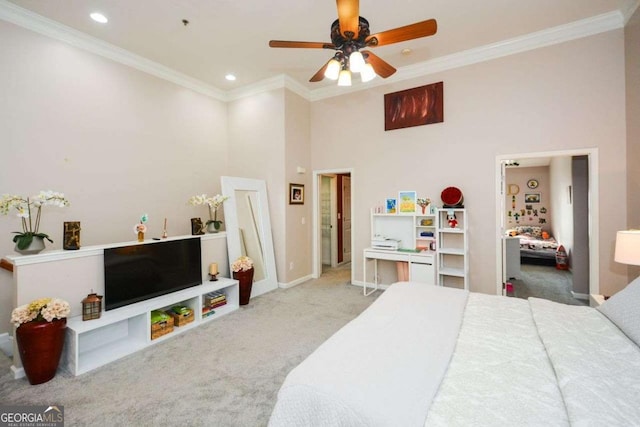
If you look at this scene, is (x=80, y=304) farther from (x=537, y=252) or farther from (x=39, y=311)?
(x=537, y=252)

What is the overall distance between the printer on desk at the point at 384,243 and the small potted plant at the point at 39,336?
352cm

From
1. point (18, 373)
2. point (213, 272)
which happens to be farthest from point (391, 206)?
point (18, 373)

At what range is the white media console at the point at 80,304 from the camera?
2303 millimetres

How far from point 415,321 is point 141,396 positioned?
199 centimetres

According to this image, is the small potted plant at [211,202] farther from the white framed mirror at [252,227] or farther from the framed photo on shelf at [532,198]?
the framed photo on shelf at [532,198]

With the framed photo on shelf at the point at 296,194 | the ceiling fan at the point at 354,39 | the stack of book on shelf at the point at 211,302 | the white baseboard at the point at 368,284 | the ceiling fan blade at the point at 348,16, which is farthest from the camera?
the framed photo on shelf at the point at 296,194

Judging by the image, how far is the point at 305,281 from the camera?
16.3 ft

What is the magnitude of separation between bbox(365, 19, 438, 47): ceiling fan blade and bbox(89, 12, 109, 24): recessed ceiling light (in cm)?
287

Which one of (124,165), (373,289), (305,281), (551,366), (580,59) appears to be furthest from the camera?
(305,281)

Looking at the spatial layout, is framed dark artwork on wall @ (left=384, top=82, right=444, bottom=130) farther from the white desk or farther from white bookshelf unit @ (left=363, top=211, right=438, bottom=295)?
the white desk

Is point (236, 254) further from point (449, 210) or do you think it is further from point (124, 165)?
point (449, 210)

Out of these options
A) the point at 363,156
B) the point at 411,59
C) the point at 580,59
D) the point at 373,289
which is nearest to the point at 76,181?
the point at 363,156

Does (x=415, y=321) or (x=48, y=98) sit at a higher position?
(x=48, y=98)

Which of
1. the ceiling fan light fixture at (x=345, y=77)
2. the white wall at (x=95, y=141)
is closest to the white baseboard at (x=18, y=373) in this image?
the white wall at (x=95, y=141)
